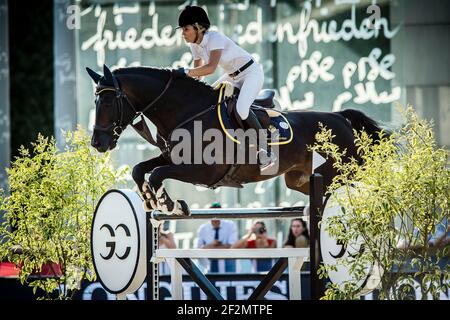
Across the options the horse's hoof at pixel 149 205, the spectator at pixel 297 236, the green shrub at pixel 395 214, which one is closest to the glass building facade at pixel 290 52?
the spectator at pixel 297 236

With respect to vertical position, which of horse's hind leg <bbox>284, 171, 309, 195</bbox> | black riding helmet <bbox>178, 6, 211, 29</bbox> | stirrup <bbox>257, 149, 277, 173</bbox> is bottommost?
horse's hind leg <bbox>284, 171, 309, 195</bbox>

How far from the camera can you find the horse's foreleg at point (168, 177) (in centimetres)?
534

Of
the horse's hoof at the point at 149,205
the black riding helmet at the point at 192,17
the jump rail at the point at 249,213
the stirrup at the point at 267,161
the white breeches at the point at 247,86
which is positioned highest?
the black riding helmet at the point at 192,17

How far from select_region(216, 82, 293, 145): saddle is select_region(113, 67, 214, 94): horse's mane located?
0.42 feet

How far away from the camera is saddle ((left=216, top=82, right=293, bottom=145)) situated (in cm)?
591

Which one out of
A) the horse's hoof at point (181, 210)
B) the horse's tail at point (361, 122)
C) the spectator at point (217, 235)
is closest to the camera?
the horse's hoof at point (181, 210)

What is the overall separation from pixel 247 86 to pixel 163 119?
62cm

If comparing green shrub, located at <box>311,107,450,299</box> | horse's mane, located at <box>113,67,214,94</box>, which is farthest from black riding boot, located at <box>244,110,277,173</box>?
green shrub, located at <box>311,107,450,299</box>

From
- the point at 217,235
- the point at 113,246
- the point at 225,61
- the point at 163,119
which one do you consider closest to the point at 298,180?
the point at 225,61

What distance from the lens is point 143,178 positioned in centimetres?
562

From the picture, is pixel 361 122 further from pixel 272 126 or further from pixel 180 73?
pixel 180 73

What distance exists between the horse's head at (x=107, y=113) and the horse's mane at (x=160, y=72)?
19 centimetres

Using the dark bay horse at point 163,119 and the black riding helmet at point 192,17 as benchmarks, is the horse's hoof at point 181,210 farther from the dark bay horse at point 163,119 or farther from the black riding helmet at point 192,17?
the black riding helmet at point 192,17

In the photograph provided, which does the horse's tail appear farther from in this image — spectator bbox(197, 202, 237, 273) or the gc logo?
the gc logo
